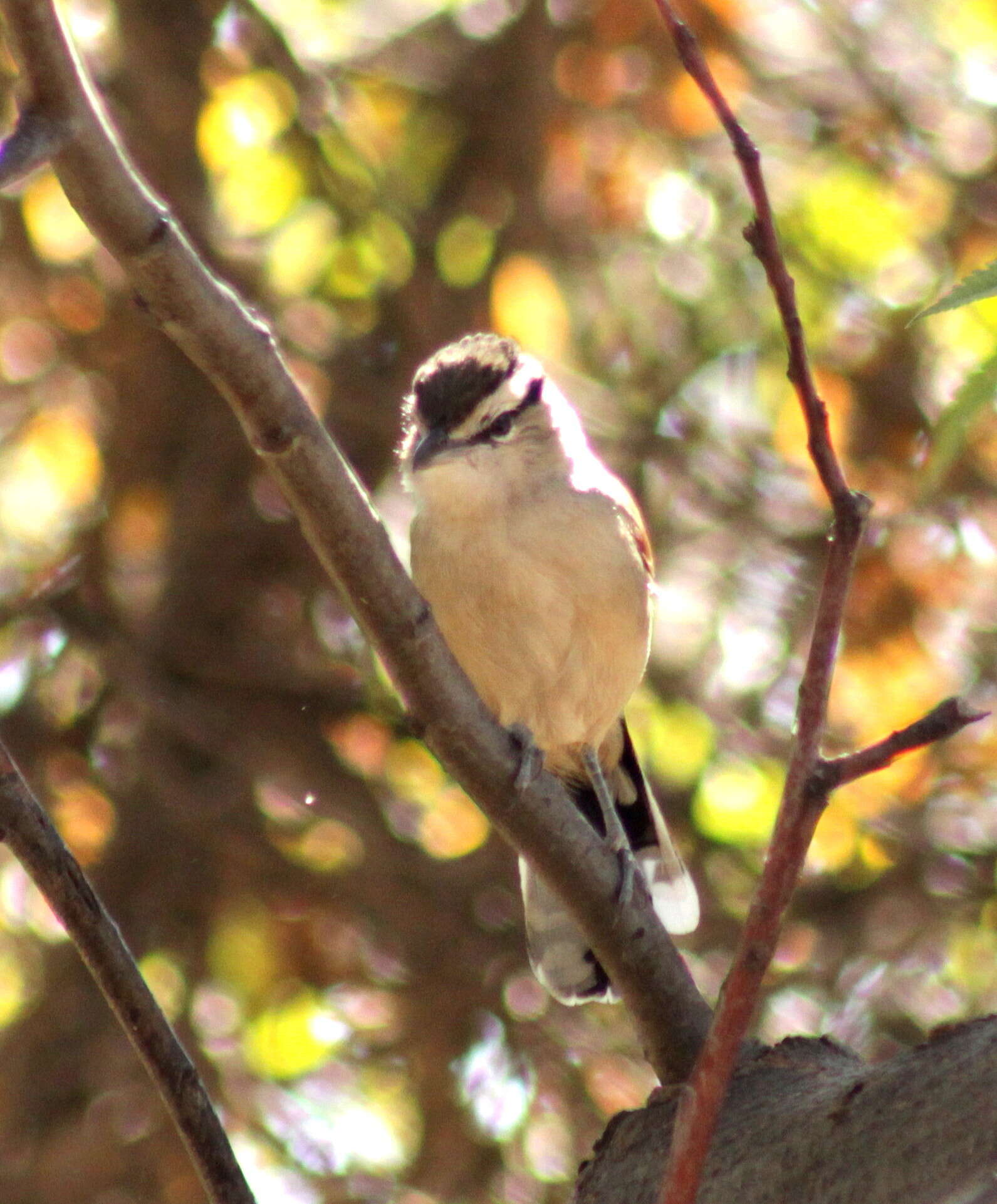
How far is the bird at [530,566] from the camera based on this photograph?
4.51m

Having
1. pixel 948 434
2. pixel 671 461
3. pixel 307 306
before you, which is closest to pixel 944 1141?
pixel 948 434

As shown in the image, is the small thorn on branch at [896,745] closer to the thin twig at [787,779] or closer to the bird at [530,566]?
the thin twig at [787,779]

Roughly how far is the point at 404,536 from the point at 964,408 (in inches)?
157

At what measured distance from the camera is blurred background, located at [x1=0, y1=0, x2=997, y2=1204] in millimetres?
5891

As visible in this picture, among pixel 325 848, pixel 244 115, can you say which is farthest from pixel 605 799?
pixel 244 115

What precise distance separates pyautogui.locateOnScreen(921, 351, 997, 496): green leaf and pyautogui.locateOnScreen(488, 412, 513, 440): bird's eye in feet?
7.29

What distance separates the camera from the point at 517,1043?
5910 mm

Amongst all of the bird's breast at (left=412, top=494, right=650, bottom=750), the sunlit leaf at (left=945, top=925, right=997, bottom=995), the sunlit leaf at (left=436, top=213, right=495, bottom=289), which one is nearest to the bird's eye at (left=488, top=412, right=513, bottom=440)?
the bird's breast at (left=412, top=494, right=650, bottom=750)

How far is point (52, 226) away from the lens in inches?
248

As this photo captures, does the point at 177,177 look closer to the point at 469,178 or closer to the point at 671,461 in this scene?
the point at 469,178

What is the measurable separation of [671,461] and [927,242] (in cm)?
141

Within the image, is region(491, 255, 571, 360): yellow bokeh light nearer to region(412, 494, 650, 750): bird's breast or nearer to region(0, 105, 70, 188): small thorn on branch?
region(412, 494, 650, 750): bird's breast

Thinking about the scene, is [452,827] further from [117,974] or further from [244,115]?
[117,974]

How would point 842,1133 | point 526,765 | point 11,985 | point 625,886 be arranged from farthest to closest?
point 11,985 → point 625,886 → point 526,765 → point 842,1133
